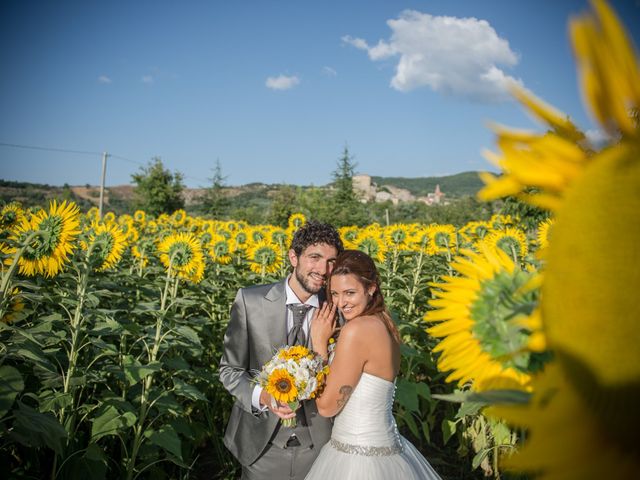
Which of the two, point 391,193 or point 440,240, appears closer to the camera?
point 440,240

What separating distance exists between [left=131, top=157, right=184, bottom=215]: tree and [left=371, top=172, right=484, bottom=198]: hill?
114m

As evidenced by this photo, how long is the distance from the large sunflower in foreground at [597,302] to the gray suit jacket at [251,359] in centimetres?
230

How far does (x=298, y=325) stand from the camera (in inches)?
109

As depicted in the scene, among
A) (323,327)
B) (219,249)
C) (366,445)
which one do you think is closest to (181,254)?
(219,249)

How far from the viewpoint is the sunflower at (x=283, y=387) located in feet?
6.73

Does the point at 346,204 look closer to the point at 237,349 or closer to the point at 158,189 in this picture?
the point at 158,189

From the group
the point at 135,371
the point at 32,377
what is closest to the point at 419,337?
the point at 135,371

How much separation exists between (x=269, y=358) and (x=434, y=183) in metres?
155

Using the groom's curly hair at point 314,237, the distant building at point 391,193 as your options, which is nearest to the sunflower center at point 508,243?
the groom's curly hair at point 314,237

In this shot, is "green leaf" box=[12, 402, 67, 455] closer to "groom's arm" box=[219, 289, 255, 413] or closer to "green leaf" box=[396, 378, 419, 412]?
"groom's arm" box=[219, 289, 255, 413]

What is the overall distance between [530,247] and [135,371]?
5.80 meters

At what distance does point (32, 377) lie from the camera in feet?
10.1

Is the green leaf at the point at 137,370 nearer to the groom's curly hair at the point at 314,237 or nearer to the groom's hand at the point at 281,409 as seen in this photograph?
the groom's hand at the point at 281,409

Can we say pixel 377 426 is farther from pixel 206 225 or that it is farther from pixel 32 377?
pixel 206 225
